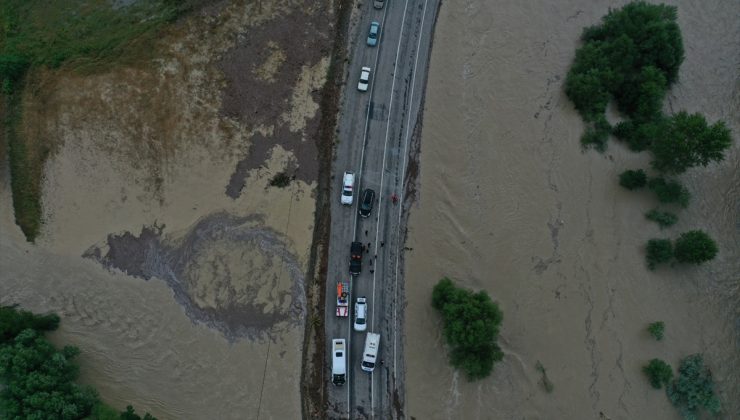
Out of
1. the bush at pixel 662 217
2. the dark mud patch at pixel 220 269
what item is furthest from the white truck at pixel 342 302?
the bush at pixel 662 217

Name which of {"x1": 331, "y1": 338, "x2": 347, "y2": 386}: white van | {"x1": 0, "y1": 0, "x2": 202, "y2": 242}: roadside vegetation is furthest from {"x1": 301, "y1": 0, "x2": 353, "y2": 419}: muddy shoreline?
{"x1": 0, "y1": 0, "x2": 202, "y2": 242}: roadside vegetation

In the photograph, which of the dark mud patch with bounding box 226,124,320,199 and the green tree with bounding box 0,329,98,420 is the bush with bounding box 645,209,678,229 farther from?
the green tree with bounding box 0,329,98,420

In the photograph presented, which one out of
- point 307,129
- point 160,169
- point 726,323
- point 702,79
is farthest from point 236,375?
point 702,79

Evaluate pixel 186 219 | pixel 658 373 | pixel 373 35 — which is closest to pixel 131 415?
pixel 186 219

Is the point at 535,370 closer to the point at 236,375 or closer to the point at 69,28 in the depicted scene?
the point at 236,375

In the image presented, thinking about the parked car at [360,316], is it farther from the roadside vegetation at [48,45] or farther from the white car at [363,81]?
the roadside vegetation at [48,45]

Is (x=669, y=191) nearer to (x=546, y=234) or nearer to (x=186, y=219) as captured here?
(x=546, y=234)
